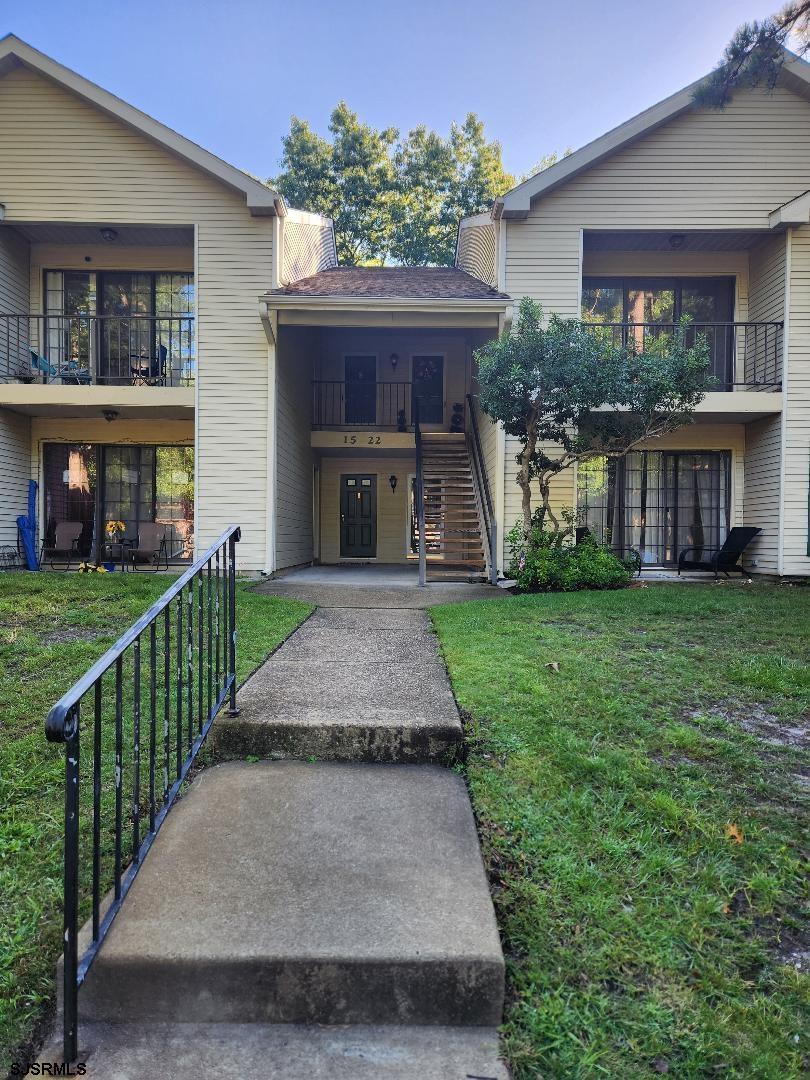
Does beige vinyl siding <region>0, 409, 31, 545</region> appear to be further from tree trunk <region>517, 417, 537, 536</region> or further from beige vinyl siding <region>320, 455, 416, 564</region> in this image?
tree trunk <region>517, 417, 537, 536</region>

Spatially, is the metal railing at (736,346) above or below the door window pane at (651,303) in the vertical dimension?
below

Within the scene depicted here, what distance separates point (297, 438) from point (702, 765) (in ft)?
30.8

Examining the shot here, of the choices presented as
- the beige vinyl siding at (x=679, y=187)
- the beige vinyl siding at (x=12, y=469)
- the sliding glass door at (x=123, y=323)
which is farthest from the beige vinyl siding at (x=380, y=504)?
the beige vinyl siding at (x=12, y=469)

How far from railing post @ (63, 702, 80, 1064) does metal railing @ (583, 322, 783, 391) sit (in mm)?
9687

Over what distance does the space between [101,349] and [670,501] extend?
1098cm

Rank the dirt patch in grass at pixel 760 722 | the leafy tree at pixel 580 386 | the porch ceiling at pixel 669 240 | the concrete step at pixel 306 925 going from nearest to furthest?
the concrete step at pixel 306 925
the dirt patch in grass at pixel 760 722
the leafy tree at pixel 580 386
the porch ceiling at pixel 669 240

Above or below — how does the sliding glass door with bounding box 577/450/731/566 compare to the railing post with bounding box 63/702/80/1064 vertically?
above

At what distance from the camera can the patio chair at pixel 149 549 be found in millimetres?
10656

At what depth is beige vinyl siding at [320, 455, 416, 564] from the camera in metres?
13.6

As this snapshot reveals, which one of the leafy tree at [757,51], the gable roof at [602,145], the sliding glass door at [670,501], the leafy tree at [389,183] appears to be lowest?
the sliding glass door at [670,501]

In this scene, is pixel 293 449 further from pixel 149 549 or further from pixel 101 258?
pixel 101 258

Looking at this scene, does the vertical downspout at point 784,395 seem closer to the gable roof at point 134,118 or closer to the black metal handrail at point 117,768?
the gable roof at point 134,118

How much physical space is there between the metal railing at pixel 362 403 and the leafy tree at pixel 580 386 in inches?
218

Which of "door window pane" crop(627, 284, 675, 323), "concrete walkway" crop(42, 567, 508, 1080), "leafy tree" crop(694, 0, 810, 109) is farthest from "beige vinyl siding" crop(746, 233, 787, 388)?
"concrete walkway" crop(42, 567, 508, 1080)
